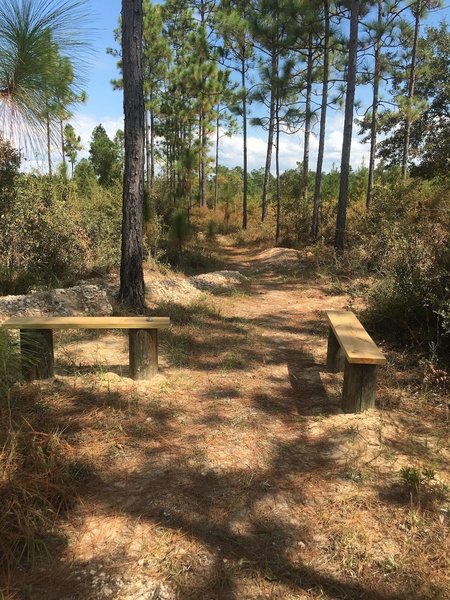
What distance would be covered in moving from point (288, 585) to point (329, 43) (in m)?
13.8

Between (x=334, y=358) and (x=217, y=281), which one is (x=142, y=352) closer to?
(x=334, y=358)

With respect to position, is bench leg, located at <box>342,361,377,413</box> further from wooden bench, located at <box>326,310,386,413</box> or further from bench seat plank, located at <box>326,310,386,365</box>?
bench seat plank, located at <box>326,310,386,365</box>

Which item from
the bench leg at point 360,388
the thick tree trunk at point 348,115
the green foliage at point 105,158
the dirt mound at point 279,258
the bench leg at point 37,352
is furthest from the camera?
the green foliage at point 105,158

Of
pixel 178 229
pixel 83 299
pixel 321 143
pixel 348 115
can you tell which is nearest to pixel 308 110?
pixel 321 143

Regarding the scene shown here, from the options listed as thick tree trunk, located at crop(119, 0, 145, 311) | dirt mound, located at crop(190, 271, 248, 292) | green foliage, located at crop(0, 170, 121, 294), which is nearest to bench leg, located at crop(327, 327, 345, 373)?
thick tree trunk, located at crop(119, 0, 145, 311)

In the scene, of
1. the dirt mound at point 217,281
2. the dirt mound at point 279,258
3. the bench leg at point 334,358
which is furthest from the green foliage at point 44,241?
the bench leg at point 334,358

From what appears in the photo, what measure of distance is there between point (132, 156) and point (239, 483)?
418 centimetres

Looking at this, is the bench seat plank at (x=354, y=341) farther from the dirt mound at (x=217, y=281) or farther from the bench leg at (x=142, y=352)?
the dirt mound at (x=217, y=281)

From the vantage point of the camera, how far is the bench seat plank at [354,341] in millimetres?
2955

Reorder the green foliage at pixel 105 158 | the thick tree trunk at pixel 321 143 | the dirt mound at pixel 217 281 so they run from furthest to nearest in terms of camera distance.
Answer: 1. the green foliage at pixel 105 158
2. the thick tree trunk at pixel 321 143
3. the dirt mound at pixel 217 281

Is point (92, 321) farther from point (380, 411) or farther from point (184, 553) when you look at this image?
point (380, 411)

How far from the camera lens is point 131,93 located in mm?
5215

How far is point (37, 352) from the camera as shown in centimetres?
340

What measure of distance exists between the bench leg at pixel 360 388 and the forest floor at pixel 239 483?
7 cm
